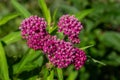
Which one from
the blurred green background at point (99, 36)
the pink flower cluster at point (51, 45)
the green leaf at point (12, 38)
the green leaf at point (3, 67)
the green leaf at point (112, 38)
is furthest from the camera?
the green leaf at point (112, 38)

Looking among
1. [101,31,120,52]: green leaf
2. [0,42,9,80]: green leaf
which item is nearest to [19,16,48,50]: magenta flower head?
[0,42,9,80]: green leaf

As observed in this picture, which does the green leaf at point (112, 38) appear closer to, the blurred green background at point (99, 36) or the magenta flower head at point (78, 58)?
the blurred green background at point (99, 36)

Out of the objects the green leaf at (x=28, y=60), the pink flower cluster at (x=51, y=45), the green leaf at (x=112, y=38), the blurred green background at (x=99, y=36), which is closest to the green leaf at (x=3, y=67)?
the green leaf at (x=28, y=60)

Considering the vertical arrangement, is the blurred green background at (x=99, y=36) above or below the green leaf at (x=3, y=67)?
below

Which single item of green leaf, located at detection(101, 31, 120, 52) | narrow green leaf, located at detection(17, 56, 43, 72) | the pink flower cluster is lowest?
green leaf, located at detection(101, 31, 120, 52)

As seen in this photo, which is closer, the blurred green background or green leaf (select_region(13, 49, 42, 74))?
green leaf (select_region(13, 49, 42, 74))

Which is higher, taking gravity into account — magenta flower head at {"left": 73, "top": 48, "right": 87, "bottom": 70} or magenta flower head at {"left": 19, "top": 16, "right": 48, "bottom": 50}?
magenta flower head at {"left": 19, "top": 16, "right": 48, "bottom": 50}

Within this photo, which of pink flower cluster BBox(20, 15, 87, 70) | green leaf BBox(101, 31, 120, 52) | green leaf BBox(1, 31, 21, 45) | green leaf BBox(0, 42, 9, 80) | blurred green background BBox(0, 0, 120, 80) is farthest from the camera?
green leaf BBox(101, 31, 120, 52)

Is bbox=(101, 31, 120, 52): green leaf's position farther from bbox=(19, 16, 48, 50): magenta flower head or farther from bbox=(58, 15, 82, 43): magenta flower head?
bbox=(19, 16, 48, 50): magenta flower head

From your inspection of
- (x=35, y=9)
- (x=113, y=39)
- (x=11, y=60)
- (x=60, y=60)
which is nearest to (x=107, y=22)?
(x=113, y=39)

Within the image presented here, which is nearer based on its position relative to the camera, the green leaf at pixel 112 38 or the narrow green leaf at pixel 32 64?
the narrow green leaf at pixel 32 64
